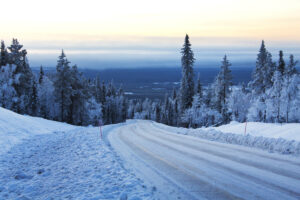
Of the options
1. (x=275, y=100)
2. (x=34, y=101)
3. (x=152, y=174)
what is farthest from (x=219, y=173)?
(x=34, y=101)

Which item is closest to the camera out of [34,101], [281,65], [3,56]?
[3,56]

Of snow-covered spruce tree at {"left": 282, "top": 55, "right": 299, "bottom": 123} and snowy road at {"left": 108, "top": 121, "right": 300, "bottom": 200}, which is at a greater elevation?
snow-covered spruce tree at {"left": 282, "top": 55, "right": 299, "bottom": 123}

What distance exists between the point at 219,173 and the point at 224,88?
1943 inches

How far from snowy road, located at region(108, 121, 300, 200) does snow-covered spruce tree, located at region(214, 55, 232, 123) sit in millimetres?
44100

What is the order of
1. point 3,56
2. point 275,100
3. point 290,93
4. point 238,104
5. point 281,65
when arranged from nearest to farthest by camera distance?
point 290,93
point 275,100
point 3,56
point 281,65
point 238,104

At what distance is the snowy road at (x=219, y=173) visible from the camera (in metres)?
6.45

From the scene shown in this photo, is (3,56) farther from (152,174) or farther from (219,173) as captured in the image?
(219,173)

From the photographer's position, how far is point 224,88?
2174 inches

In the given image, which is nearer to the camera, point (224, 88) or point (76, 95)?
point (76, 95)

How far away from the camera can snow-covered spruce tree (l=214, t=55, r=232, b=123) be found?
5366 cm

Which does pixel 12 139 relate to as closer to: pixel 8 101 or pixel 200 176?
pixel 200 176

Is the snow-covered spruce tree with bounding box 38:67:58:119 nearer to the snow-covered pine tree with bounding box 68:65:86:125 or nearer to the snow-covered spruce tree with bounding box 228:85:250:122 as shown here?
the snow-covered pine tree with bounding box 68:65:86:125

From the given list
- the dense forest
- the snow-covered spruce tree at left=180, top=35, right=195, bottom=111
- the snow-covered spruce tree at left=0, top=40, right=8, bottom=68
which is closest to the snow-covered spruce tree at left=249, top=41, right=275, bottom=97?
the dense forest

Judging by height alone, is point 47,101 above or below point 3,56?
below
